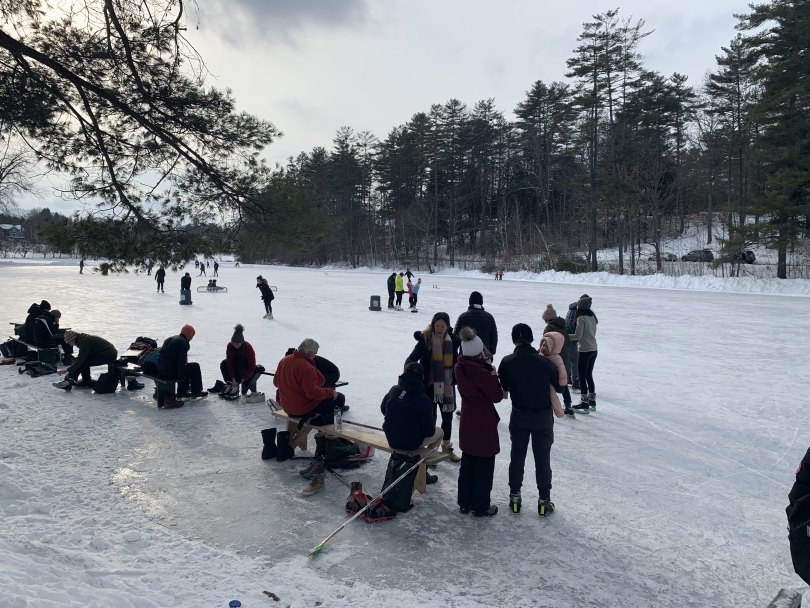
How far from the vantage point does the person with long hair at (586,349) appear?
24.8 ft

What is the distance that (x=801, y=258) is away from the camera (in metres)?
31.5

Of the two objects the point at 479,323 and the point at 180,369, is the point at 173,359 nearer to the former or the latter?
the point at 180,369

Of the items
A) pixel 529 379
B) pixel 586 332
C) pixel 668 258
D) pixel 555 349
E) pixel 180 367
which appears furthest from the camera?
pixel 668 258

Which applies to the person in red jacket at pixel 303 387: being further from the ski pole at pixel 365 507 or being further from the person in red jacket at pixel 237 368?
the person in red jacket at pixel 237 368

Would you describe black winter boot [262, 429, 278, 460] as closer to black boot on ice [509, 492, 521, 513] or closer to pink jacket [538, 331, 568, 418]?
black boot on ice [509, 492, 521, 513]

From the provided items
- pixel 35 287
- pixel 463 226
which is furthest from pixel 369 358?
pixel 463 226

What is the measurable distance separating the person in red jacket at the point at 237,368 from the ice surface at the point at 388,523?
291mm

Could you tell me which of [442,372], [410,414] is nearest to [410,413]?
[410,414]

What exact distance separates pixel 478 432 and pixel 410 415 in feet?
1.97

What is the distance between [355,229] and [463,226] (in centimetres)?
1549

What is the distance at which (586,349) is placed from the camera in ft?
25.0

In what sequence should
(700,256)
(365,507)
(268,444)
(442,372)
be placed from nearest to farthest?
(365,507) → (268,444) → (442,372) → (700,256)

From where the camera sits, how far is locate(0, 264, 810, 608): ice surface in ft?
11.4

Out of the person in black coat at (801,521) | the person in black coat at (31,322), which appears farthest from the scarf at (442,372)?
the person in black coat at (31,322)
